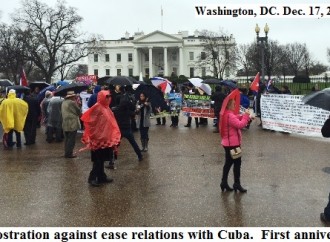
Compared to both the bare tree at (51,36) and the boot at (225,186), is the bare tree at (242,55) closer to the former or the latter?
the bare tree at (51,36)

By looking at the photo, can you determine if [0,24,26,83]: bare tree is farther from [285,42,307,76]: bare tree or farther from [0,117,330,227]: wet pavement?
[285,42,307,76]: bare tree

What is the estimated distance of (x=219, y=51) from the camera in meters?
82.1

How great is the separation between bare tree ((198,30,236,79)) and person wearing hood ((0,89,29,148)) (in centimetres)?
6487

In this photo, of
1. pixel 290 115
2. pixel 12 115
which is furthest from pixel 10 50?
pixel 290 115

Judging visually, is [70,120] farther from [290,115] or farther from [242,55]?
[242,55]

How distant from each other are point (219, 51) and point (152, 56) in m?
36.5

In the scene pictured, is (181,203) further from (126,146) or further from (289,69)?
(289,69)

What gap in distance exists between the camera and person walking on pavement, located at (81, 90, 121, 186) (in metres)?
7.94

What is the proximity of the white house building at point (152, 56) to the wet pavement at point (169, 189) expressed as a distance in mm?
95076

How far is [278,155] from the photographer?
10758 mm

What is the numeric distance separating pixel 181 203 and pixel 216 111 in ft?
29.8

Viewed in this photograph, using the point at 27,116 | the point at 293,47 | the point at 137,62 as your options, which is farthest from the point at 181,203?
the point at 137,62

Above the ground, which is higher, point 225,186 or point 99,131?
point 99,131

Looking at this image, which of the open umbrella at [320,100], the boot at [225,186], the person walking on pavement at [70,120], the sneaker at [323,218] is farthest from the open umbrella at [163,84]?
the sneaker at [323,218]
